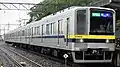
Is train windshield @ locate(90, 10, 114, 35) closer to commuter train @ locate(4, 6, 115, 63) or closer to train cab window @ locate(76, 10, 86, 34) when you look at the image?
commuter train @ locate(4, 6, 115, 63)

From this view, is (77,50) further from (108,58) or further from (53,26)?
(53,26)

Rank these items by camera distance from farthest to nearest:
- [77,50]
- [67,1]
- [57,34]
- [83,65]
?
[67,1] → [57,34] → [83,65] → [77,50]

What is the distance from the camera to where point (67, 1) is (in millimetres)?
30109

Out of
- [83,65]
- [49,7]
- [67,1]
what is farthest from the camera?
[49,7]

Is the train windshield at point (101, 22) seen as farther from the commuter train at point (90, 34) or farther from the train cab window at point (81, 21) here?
the train cab window at point (81, 21)

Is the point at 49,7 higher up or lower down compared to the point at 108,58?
higher up

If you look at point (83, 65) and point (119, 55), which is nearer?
point (119, 55)

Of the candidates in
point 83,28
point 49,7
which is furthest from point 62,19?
point 49,7

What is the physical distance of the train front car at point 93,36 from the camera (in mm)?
13609

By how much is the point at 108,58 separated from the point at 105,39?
93 centimetres

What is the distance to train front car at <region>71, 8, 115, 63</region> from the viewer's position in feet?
44.7

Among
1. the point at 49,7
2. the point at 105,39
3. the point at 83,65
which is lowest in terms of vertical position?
the point at 83,65

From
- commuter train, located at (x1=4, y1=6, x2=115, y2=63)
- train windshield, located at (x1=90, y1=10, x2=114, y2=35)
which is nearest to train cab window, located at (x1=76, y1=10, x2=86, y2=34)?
commuter train, located at (x1=4, y1=6, x2=115, y2=63)

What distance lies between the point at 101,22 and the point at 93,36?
0.80 metres
